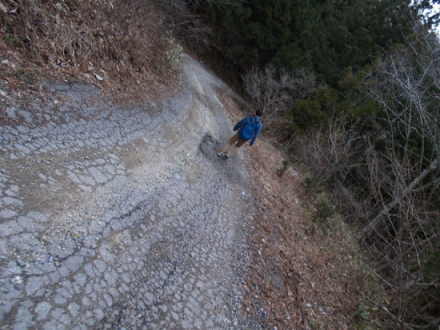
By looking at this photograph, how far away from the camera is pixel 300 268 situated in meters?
6.09

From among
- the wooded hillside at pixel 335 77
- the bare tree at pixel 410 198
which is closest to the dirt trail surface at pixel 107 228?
the bare tree at pixel 410 198

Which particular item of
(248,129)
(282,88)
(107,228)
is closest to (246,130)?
(248,129)

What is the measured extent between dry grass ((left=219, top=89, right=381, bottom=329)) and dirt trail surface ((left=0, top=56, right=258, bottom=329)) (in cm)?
52

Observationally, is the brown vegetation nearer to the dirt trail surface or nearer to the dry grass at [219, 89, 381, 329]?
the dry grass at [219, 89, 381, 329]

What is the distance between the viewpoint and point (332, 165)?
11625 millimetres

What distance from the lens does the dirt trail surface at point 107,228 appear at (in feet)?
9.58

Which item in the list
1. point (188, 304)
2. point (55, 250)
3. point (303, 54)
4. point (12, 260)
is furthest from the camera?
point (303, 54)

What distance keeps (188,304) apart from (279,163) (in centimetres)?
866

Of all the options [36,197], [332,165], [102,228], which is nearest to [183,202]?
[102,228]

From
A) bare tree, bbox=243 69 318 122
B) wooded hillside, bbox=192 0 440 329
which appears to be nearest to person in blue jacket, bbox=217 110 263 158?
wooded hillside, bbox=192 0 440 329

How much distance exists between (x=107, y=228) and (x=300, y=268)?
4.20 metres

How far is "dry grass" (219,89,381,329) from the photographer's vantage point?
4895 millimetres

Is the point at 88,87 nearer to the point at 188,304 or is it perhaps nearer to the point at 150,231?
the point at 150,231

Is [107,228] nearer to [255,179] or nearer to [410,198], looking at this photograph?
[410,198]
